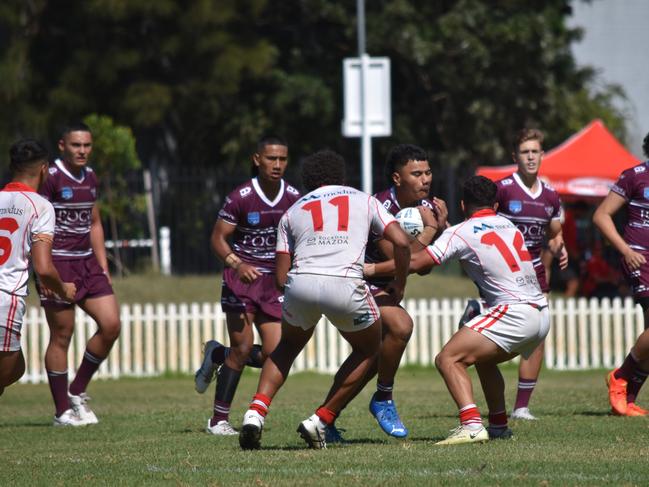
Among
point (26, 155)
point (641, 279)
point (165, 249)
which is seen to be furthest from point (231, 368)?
point (165, 249)

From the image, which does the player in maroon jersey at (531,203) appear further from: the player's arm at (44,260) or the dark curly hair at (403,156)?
the player's arm at (44,260)

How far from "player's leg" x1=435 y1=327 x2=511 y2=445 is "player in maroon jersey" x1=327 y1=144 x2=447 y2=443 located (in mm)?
572

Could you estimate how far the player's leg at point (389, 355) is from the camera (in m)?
9.31

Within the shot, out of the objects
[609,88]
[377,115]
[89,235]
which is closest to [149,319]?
[377,115]

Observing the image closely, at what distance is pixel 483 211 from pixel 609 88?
26.1 m

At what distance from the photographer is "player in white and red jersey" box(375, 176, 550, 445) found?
880 cm

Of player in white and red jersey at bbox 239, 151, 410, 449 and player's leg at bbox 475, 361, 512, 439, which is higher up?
player in white and red jersey at bbox 239, 151, 410, 449

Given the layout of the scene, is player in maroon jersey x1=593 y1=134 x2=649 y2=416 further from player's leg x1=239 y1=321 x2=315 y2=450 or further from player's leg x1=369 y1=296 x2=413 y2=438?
player's leg x1=239 y1=321 x2=315 y2=450

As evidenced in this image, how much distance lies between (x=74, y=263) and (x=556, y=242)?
167 inches

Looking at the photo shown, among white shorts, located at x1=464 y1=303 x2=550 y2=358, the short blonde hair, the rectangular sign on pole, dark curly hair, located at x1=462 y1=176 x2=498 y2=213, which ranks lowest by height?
white shorts, located at x1=464 y1=303 x2=550 y2=358

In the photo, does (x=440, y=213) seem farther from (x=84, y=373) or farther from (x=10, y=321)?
(x=84, y=373)

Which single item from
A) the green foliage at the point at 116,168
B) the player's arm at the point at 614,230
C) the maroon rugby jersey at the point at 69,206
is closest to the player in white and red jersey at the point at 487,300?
the player's arm at the point at 614,230

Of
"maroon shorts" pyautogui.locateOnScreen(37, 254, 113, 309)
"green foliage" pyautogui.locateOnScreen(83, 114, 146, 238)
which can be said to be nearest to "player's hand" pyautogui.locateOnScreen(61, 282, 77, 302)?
"maroon shorts" pyautogui.locateOnScreen(37, 254, 113, 309)

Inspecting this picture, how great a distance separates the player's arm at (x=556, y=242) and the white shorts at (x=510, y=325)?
2.51 m
